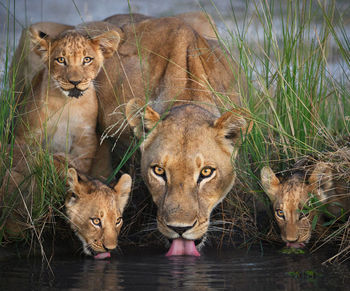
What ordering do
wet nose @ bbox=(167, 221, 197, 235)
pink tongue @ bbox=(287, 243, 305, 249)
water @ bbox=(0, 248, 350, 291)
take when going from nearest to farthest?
1. water @ bbox=(0, 248, 350, 291)
2. wet nose @ bbox=(167, 221, 197, 235)
3. pink tongue @ bbox=(287, 243, 305, 249)

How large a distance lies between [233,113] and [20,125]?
2.02 metres

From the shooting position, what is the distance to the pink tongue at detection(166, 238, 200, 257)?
414 centimetres

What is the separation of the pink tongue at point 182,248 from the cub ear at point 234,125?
76cm

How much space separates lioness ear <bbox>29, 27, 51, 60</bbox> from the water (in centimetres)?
200

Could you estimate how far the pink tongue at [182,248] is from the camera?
13.6 feet

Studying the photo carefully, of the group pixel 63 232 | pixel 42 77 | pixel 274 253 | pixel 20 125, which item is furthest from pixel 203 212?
pixel 42 77

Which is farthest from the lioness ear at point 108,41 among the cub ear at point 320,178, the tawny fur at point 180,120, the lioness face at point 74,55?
the cub ear at point 320,178

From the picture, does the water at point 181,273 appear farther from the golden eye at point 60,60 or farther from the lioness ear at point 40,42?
the lioness ear at point 40,42

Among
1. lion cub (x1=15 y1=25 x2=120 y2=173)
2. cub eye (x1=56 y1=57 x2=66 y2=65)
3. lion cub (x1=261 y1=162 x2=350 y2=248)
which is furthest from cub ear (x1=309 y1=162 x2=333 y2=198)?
cub eye (x1=56 y1=57 x2=66 y2=65)

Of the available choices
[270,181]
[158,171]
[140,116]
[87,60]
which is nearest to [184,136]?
[158,171]

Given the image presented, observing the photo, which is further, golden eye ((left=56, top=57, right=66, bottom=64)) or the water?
golden eye ((left=56, top=57, right=66, bottom=64))

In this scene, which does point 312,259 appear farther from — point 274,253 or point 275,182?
point 275,182

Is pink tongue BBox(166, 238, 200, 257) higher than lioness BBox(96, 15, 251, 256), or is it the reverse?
lioness BBox(96, 15, 251, 256)

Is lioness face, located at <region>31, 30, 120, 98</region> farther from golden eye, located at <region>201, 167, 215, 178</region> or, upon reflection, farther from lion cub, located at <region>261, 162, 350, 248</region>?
lion cub, located at <region>261, 162, 350, 248</region>
